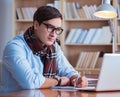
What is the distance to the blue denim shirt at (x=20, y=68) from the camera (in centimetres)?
192

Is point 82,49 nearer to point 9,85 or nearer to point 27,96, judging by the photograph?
point 9,85

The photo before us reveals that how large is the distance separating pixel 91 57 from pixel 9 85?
2680mm

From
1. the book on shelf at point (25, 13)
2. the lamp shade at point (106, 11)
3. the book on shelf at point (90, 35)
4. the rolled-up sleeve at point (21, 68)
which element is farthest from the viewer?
the book on shelf at point (25, 13)

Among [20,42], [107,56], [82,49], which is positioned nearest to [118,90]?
[107,56]

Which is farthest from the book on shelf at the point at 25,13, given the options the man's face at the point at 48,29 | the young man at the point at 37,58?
the man's face at the point at 48,29

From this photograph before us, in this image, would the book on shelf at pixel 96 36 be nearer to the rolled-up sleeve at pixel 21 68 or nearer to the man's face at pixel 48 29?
the man's face at pixel 48 29

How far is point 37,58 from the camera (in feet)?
7.04

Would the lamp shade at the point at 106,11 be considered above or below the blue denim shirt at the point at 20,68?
above

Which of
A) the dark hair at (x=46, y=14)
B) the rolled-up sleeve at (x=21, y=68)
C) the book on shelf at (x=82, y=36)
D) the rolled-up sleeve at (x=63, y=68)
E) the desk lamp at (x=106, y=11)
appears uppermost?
the dark hair at (x=46, y=14)

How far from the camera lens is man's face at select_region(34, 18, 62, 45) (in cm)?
209

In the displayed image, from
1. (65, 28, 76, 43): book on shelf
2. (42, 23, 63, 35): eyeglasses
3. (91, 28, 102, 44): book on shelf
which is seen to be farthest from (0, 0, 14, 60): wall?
(42, 23, 63, 35): eyeglasses

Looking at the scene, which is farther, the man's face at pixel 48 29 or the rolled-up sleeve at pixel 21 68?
the man's face at pixel 48 29

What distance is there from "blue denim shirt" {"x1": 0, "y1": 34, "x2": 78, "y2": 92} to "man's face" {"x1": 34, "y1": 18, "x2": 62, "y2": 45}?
13cm

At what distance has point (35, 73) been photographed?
205cm
